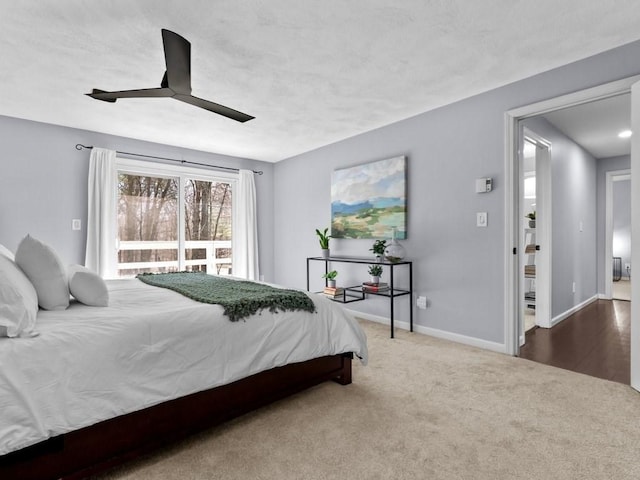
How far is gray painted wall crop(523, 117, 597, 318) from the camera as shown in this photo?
4.05 metres

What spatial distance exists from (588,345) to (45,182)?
577cm

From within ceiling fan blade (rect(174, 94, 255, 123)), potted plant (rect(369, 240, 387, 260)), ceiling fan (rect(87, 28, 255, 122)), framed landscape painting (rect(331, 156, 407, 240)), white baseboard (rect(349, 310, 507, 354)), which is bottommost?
white baseboard (rect(349, 310, 507, 354))

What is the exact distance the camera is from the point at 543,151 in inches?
155

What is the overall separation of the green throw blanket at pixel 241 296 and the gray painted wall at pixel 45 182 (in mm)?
2064

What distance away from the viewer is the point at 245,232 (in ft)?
17.9

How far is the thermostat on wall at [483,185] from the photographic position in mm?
3117

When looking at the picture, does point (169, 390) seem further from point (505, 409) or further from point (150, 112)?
point (150, 112)

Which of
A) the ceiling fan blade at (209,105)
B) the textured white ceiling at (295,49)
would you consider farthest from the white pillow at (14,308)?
the textured white ceiling at (295,49)

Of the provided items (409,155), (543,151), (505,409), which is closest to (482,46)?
(409,155)

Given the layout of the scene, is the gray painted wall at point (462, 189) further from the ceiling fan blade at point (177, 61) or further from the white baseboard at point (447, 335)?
the ceiling fan blade at point (177, 61)

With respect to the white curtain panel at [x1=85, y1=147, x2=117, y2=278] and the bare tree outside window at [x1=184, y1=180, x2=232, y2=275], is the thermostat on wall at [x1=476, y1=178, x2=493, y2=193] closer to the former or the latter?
the bare tree outside window at [x1=184, y1=180, x2=232, y2=275]

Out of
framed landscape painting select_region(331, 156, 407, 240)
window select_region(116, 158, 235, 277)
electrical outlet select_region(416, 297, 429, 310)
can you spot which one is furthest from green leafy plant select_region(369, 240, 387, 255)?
window select_region(116, 158, 235, 277)

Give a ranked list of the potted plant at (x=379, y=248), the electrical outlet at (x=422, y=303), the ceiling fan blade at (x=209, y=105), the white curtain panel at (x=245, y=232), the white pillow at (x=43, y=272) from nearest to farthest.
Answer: the white pillow at (x=43, y=272)
the ceiling fan blade at (x=209, y=105)
the electrical outlet at (x=422, y=303)
the potted plant at (x=379, y=248)
the white curtain panel at (x=245, y=232)

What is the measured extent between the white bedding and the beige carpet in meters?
0.31
